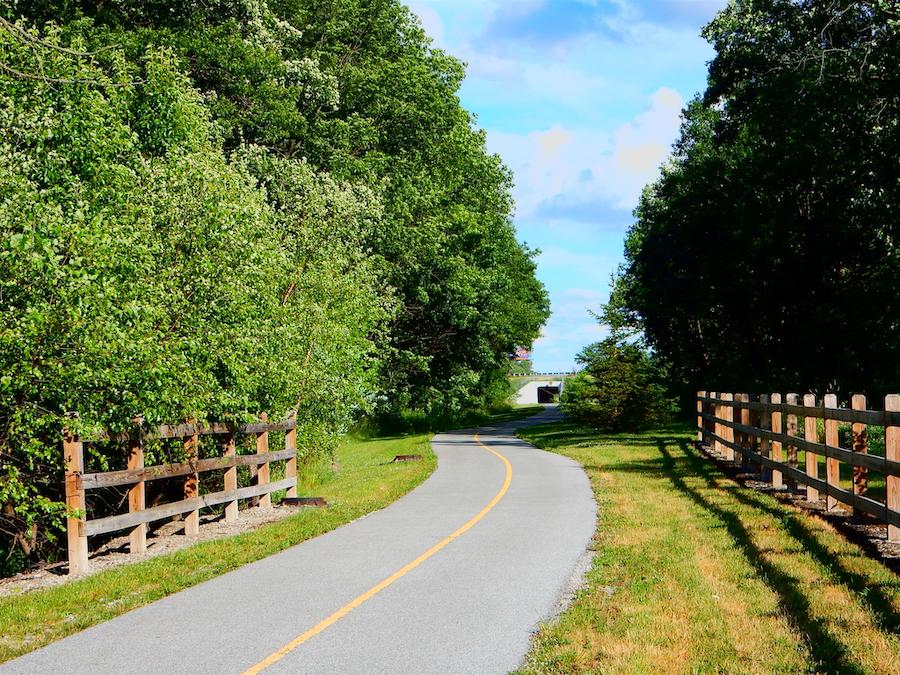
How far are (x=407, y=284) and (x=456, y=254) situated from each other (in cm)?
288

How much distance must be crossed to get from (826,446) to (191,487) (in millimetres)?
9771

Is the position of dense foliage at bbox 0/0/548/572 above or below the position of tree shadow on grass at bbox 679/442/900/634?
above

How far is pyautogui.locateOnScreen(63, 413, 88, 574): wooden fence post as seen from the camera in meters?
11.4

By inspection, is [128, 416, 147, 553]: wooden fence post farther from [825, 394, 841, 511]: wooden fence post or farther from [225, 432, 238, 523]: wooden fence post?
[825, 394, 841, 511]: wooden fence post

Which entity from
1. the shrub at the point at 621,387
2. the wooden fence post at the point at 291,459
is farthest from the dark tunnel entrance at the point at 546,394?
the wooden fence post at the point at 291,459

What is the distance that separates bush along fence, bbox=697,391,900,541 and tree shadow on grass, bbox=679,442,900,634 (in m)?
0.67

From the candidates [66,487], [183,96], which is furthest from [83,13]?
[66,487]

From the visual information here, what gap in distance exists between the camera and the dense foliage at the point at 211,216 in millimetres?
10828

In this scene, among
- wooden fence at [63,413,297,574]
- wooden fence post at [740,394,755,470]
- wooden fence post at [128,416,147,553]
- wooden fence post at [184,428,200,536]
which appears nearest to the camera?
wooden fence at [63,413,297,574]

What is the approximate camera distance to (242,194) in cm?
1589

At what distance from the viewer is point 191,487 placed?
14969 mm

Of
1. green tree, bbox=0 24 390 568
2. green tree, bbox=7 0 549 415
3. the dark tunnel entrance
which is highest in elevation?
green tree, bbox=7 0 549 415

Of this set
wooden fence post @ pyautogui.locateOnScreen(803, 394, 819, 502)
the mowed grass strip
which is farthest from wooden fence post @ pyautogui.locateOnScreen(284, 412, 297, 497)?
wooden fence post @ pyautogui.locateOnScreen(803, 394, 819, 502)

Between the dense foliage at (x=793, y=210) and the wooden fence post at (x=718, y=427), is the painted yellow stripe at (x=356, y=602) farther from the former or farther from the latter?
the dense foliage at (x=793, y=210)
